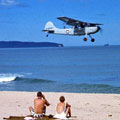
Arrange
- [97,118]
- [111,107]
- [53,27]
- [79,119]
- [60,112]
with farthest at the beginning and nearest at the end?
[53,27], [111,107], [97,118], [79,119], [60,112]

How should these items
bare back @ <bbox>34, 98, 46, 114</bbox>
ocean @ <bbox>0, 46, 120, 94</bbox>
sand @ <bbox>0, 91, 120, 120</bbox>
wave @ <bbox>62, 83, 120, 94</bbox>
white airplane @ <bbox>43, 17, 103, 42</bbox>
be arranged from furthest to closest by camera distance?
ocean @ <bbox>0, 46, 120, 94</bbox>, wave @ <bbox>62, 83, 120, 94</bbox>, white airplane @ <bbox>43, 17, 103, 42</bbox>, sand @ <bbox>0, 91, 120, 120</bbox>, bare back @ <bbox>34, 98, 46, 114</bbox>

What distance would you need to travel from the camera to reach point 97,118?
17.9 meters

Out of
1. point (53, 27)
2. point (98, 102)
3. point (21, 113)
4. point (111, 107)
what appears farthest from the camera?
point (53, 27)

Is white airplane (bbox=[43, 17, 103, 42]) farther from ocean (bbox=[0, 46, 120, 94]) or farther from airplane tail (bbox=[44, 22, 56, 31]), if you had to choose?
ocean (bbox=[0, 46, 120, 94])

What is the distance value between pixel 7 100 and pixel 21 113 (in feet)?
16.7

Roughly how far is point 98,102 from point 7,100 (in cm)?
514

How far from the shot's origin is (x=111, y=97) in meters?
26.0

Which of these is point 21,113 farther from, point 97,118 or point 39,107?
point 39,107

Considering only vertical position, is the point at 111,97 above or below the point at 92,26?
below

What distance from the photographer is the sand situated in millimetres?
18844

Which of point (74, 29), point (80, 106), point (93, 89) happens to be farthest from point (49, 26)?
point (93, 89)

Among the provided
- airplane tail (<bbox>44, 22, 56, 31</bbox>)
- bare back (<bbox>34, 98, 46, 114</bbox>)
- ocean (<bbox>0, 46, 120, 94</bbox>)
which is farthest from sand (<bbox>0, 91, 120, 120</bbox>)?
ocean (<bbox>0, 46, 120, 94</bbox>)

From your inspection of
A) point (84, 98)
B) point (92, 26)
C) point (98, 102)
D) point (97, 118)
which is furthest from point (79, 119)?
point (92, 26)

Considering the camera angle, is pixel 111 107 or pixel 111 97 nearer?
pixel 111 107
